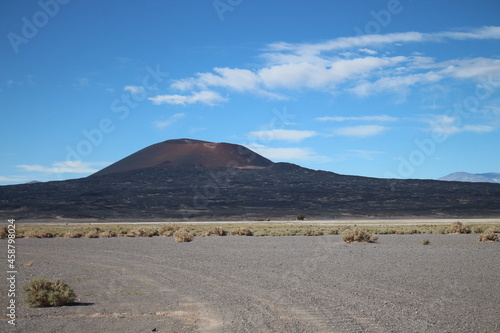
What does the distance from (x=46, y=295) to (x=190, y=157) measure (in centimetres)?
13622

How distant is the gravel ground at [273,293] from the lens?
8125 millimetres

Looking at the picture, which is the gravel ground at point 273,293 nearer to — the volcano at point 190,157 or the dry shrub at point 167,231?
the dry shrub at point 167,231

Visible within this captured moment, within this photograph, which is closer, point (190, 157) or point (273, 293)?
point (273, 293)

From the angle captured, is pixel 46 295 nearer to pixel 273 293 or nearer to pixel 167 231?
pixel 273 293

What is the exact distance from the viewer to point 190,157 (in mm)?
145375

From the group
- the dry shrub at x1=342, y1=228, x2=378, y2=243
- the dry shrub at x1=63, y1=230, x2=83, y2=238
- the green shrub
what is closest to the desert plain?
the green shrub

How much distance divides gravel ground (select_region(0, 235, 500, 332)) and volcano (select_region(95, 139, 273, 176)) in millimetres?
117336

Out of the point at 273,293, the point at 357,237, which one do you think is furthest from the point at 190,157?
the point at 273,293

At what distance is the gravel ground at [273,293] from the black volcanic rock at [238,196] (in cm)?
5823

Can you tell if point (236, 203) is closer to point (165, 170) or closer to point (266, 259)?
point (165, 170)

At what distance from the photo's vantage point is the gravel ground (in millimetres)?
8125

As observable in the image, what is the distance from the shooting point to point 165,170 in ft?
409

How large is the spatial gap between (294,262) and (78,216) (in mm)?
65436

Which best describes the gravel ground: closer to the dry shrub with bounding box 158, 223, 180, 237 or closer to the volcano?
the dry shrub with bounding box 158, 223, 180, 237
